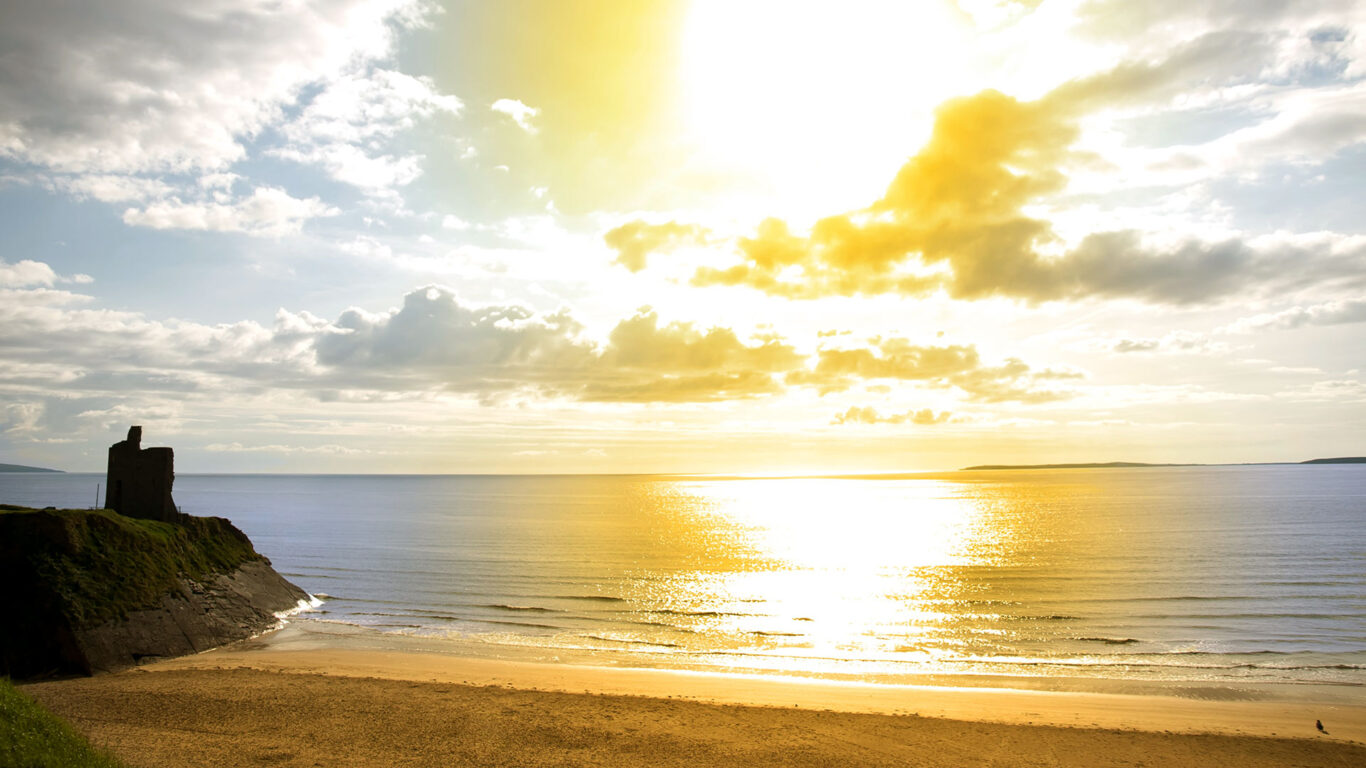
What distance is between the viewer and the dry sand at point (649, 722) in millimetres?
17562

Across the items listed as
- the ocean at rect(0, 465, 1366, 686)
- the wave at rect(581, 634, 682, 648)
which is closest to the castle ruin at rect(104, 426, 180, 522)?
→ the ocean at rect(0, 465, 1366, 686)

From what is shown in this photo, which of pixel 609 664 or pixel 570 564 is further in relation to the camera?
pixel 570 564

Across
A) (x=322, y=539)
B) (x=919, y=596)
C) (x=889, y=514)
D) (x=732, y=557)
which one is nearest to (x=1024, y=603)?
(x=919, y=596)

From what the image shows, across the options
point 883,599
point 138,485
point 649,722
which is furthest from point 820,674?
point 138,485

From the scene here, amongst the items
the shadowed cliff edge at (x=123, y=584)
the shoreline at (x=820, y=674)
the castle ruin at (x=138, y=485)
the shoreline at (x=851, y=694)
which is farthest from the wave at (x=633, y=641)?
the castle ruin at (x=138, y=485)

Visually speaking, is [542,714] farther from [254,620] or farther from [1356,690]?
[1356,690]

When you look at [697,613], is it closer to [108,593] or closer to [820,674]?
[820,674]

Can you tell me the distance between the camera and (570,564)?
177 feet

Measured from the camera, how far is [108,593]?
26.2 metres

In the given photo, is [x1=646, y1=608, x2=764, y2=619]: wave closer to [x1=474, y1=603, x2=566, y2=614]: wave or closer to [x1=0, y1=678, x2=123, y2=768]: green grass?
[x1=474, y1=603, x2=566, y2=614]: wave

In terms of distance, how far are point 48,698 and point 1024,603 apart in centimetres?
3879

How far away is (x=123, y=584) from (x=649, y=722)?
65.6 feet

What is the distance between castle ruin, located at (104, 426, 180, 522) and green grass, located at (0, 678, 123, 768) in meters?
22.2

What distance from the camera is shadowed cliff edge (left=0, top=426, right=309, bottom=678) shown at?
24.0 m
